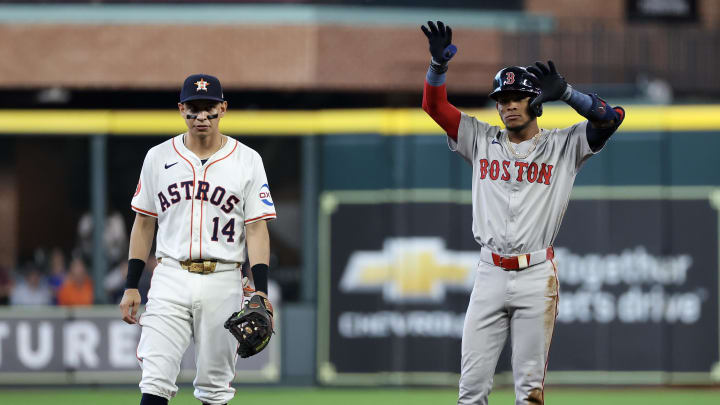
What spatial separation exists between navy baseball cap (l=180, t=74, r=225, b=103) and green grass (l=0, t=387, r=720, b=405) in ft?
18.6

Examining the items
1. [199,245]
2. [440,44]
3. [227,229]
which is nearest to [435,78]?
[440,44]

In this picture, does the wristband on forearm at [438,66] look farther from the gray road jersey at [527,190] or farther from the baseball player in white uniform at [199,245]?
the baseball player in white uniform at [199,245]

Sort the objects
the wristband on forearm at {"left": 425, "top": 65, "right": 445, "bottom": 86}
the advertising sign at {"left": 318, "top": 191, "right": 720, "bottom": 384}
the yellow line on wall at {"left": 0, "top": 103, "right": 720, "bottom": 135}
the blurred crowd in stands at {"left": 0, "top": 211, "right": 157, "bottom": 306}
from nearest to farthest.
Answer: the wristband on forearm at {"left": 425, "top": 65, "right": 445, "bottom": 86}
the advertising sign at {"left": 318, "top": 191, "right": 720, "bottom": 384}
the yellow line on wall at {"left": 0, "top": 103, "right": 720, "bottom": 135}
the blurred crowd in stands at {"left": 0, "top": 211, "right": 157, "bottom": 306}

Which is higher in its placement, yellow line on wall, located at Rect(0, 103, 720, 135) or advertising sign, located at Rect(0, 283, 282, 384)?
yellow line on wall, located at Rect(0, 103, 720, 135)

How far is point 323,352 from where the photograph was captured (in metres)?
14.0

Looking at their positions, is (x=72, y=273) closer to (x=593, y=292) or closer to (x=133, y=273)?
(x=593, y=292)

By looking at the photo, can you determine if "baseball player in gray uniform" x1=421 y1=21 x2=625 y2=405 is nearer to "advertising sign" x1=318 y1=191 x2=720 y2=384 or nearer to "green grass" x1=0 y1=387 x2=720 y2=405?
"green grass" x1=0 y1=387 x2=720 y2=405

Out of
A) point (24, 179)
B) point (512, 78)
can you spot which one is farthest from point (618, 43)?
point (512, 78)

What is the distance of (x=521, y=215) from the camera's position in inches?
271

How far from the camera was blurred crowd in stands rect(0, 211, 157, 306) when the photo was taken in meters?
14.4

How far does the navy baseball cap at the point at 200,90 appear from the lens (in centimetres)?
685

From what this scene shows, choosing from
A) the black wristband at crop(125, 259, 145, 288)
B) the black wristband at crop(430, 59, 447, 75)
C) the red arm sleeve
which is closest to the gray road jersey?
the red arm sleeve

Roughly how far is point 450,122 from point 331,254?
708 centimetres

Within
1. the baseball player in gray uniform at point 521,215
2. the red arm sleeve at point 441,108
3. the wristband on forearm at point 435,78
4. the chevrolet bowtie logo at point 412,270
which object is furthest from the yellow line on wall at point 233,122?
the baseball player in gray uniform at point 521,215
